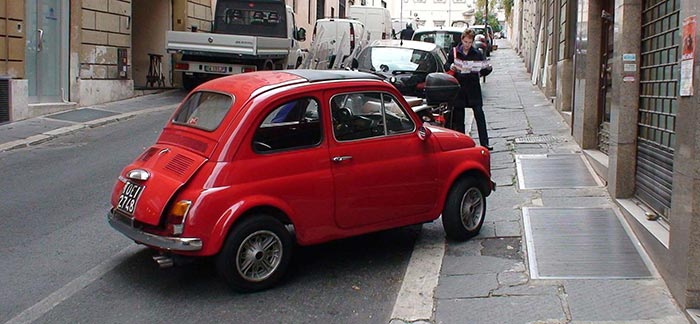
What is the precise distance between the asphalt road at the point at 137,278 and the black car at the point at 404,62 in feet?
22.1

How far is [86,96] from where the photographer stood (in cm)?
1722

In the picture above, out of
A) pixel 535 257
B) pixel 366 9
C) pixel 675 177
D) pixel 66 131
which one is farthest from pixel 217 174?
pixel 366 9

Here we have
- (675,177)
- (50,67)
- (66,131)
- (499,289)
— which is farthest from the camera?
(50,67)

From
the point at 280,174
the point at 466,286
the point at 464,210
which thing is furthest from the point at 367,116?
the point at 466,286

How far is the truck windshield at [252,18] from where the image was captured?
21.7m

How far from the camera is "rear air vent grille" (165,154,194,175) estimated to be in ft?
18.7

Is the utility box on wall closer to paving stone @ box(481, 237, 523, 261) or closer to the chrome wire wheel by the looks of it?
paving stone @ box(481, 237, 523, 261)

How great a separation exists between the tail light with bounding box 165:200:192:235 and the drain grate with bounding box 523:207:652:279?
107 inches

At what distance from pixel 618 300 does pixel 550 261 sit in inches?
37.0

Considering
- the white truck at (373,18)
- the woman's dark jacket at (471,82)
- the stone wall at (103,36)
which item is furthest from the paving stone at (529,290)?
the white truck at (373,18)

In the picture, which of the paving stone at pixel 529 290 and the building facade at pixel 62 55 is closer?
the paving stone at pixel 529 290

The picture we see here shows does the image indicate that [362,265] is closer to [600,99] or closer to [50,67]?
[600,99]

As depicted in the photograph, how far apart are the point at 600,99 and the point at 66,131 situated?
9155 millimetres

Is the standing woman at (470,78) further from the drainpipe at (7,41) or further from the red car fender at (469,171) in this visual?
the drainpipe at (7,41)
